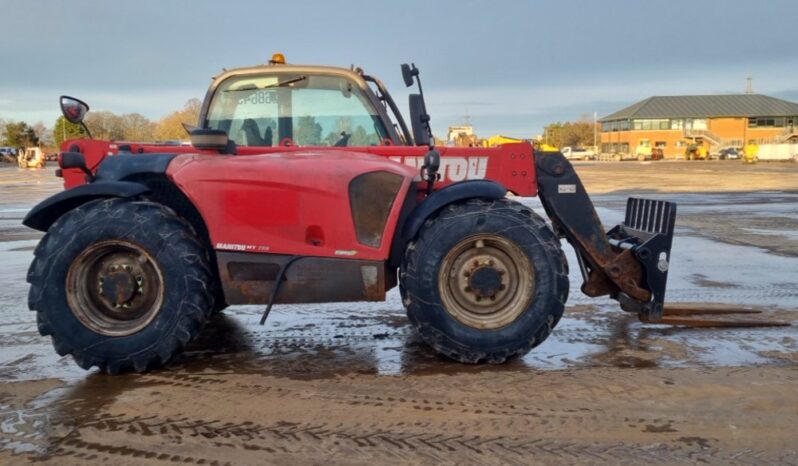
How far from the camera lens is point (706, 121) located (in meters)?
99.2

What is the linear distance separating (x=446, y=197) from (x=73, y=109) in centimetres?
259

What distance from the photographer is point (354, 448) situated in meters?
3.33

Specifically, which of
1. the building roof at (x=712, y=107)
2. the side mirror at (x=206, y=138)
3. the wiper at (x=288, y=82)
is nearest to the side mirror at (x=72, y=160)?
the side mirror at (x=206, y=138)

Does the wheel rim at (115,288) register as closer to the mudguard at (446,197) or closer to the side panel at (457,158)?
the side panel at (457,158)

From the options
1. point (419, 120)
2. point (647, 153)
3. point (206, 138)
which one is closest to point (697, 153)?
point (647, 153)

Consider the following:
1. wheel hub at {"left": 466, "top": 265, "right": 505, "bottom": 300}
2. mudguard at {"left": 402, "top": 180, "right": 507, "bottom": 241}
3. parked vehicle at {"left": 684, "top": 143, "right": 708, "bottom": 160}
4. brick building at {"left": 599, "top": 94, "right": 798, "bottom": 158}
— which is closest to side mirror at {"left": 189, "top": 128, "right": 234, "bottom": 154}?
mudguard at {"left": 402, "top": 180, "right": 507, "bottom": 241}

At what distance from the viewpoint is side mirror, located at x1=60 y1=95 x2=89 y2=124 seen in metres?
4.71

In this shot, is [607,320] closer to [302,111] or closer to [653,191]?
[302,111]

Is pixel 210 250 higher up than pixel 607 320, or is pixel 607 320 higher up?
pixel 210 250

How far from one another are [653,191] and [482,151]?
21491mm

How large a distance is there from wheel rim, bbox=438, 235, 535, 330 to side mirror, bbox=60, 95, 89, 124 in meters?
2.71

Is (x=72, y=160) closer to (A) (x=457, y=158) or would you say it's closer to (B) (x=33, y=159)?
(A) (x=457, y=158)

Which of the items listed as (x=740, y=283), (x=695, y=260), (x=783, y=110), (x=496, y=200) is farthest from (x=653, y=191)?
(x=783, y=110)

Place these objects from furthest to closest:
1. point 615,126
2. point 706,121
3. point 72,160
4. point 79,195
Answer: point 615,126 → point 706,121 → point 72,160 → point 79,195
